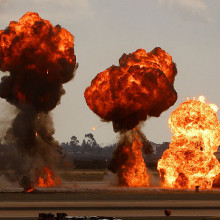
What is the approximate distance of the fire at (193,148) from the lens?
126 meters

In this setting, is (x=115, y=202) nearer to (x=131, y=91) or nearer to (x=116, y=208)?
(x=116, y=208)

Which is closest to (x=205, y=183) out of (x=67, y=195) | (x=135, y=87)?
(x=135, y=87)

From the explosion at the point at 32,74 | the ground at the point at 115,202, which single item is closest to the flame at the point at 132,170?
the ground at the point at 115,202

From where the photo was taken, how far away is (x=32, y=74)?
127 meters

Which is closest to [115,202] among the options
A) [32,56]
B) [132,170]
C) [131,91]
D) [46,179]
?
[131,91]

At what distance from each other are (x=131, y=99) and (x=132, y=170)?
37.8ft

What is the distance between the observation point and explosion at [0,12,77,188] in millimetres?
125812

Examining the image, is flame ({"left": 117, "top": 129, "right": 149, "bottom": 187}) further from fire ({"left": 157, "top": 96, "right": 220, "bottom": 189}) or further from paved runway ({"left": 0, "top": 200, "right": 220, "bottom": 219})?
paved runway ({"left": 0, "top": 200, "right": 220, "bottom": 219})

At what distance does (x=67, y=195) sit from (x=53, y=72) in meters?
25.4

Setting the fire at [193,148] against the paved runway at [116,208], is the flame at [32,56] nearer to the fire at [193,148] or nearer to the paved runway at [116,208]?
the fire at [193,148]

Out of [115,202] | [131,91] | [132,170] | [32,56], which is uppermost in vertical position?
[32,56]

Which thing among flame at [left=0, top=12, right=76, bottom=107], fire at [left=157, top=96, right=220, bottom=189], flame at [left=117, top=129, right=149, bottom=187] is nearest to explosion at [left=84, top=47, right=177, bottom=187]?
flame at [left=117, top=129, right=149, bottom=187]

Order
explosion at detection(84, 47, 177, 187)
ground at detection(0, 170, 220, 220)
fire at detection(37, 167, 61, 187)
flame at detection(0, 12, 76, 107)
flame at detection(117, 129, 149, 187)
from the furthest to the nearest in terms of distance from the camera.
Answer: fire at detection(37, 167, 61, 187), flame at detection(117, 129, 149, 187), explosion at detection(84, 47, 177, 187), flame at detection(0, 12, 76, 107), ground at detection(0, 170, 220, 220)

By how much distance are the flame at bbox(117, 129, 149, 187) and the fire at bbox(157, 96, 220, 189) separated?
3.38 m
